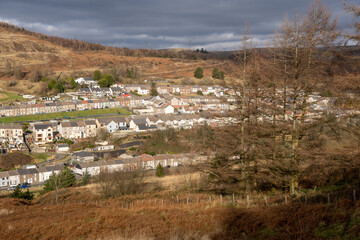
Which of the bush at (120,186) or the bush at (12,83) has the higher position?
the bush at (12,83)

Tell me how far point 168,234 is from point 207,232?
0.79m

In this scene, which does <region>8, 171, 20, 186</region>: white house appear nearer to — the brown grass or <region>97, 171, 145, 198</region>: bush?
<region>97, 171, 145, 198</region>: bush

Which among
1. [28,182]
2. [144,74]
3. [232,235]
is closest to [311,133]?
[232,235]

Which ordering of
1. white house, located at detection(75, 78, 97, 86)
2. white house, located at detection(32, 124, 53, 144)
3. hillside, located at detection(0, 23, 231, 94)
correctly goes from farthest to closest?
1. hillside, located at detection(0, 23, 231, 94)
2. white house, located at detection(75, 78, 97, 86)
3. white house, located at detection(32, 124, 53, 144)

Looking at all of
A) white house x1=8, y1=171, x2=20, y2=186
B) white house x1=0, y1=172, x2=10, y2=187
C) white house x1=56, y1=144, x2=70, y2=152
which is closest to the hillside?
white house x1=56, y1=144, x2=70, y2=152

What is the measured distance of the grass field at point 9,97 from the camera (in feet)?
178

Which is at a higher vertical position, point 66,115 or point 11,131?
point 66,115

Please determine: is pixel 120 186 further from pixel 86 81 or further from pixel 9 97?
pixel 86 81

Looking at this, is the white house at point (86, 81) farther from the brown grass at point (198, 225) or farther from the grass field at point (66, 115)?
the brown grass at point (198, 225)

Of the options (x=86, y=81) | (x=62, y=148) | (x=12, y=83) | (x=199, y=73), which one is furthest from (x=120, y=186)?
(x=199, y=73)

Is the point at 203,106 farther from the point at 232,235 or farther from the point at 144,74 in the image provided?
the point at 232,235

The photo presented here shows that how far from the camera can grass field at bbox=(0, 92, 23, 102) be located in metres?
54.2

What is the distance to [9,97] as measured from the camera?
5566 cm

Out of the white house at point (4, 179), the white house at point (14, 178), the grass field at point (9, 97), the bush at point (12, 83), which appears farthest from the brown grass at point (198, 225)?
the bush at point (12, 83)
